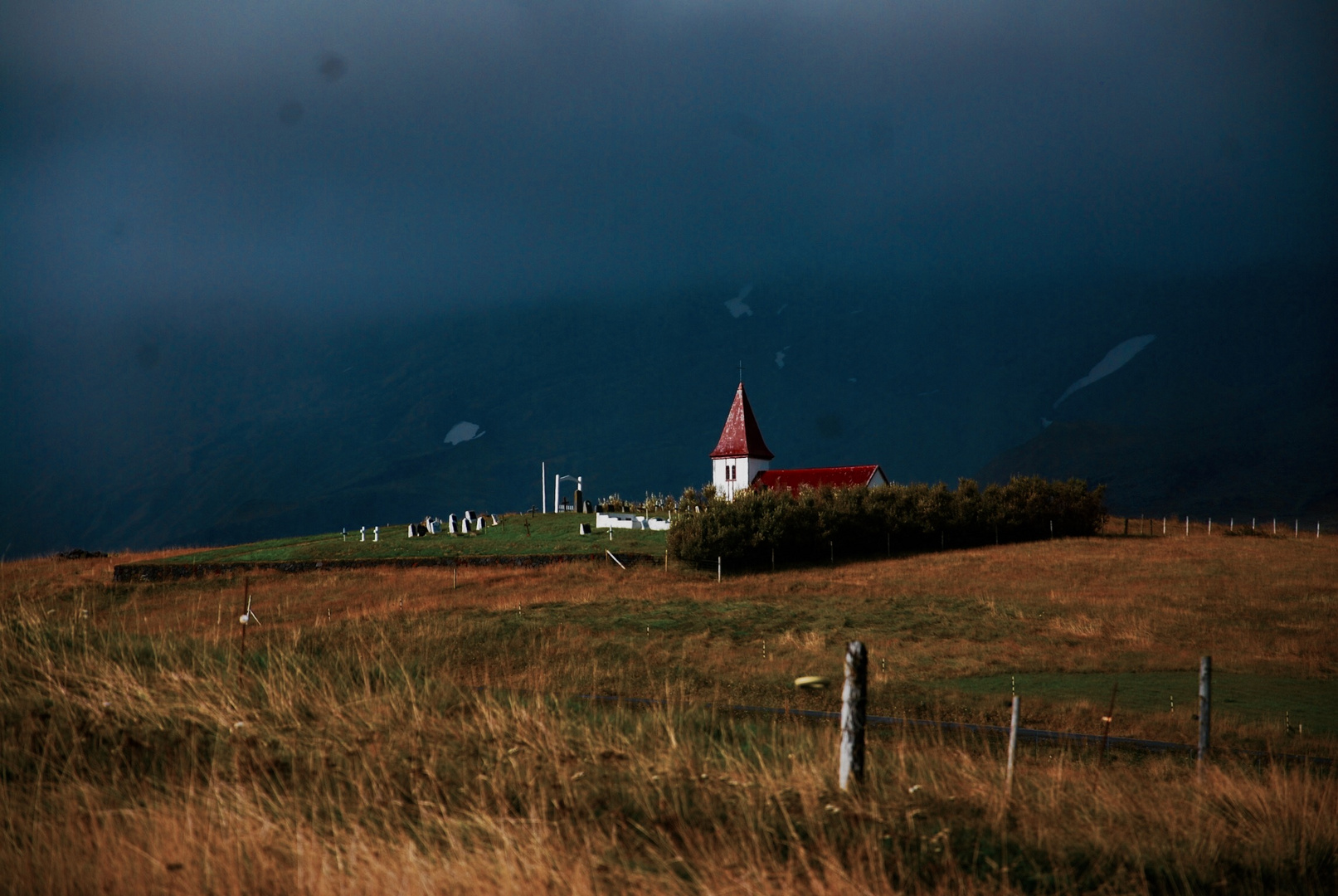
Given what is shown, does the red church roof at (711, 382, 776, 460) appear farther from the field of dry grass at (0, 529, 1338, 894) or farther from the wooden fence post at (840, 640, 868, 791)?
the wooden fence post at (840, 640, 868, 791)

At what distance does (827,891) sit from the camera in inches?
254

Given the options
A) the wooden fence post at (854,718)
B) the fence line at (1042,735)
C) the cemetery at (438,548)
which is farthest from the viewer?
the cemetery at (438,548)

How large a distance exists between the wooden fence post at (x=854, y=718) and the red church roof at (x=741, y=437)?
8256cm

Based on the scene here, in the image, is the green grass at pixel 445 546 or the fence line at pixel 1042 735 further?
the green grass at pixel 445 546

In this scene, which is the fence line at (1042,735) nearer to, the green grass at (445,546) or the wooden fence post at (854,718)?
the wooden fence post at (854,718)

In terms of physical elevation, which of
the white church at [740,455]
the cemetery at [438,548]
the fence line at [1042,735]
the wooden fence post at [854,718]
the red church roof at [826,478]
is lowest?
the fence line at [1042,735]

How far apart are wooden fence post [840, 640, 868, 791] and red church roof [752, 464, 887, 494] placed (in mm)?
63687

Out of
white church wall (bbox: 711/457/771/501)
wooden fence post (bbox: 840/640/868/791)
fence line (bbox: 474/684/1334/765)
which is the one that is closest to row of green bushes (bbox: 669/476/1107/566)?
white church wall (bbox: 711/457/771/501)

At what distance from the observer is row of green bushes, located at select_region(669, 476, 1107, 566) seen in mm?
54406

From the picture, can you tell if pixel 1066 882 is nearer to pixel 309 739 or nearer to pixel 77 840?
pixel 309 739

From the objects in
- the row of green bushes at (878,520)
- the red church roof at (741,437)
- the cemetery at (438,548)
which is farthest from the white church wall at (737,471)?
the row of green bushes at (878,520)

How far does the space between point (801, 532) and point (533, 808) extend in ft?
165

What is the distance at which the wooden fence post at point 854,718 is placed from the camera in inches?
306

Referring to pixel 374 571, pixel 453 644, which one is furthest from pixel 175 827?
pixel 374 571
